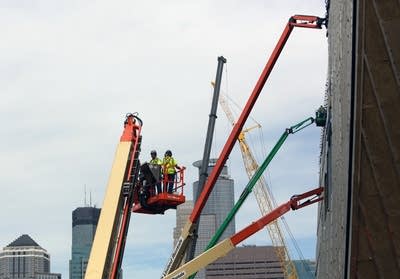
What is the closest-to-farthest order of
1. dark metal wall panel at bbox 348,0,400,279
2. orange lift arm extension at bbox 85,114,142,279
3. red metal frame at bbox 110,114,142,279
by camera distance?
dark metal wall panel at bbox 348,0,400,279 < orange lift arm extension at bbox 85,114,142,279 < red metal frame at bbox 110,114,142,279

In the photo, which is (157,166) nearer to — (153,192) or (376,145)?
(153,192)

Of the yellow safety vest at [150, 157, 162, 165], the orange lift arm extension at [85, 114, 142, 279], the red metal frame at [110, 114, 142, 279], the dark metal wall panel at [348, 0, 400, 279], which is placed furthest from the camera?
the yellow safety vest at [150, 157, 162, 165]

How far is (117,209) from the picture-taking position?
1273 inches

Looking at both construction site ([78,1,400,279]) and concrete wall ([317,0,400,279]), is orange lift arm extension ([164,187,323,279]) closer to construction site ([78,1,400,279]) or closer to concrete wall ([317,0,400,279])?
construction site ([78,1,400,279])

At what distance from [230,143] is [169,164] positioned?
10.9 feet

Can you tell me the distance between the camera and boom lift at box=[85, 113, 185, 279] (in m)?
30.9

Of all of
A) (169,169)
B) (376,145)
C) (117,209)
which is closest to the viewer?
(376,145)

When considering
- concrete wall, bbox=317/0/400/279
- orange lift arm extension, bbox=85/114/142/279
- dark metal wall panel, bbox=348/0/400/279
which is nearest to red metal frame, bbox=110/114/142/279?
orange lift arm extension, bbox=85/114/142/279

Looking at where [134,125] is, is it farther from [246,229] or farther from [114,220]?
[246,229]

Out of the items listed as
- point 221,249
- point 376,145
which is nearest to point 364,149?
point 376,145

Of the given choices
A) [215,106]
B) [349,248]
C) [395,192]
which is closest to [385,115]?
[395,192]

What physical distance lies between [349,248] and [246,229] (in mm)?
11670

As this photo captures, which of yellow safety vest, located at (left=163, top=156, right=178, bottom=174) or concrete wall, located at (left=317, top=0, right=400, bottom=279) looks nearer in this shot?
concrete wall, located at (left=317, top=0, right=400, bottom=279)

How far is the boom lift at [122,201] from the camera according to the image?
30891 millimetres
